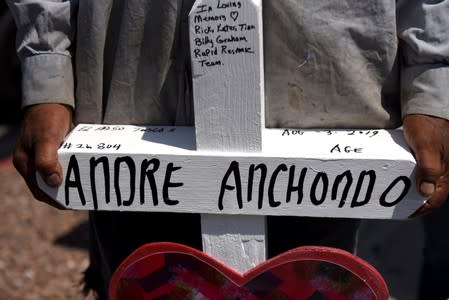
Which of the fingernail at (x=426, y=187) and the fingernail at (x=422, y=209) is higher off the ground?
the fingernail at (x=426, y=187)

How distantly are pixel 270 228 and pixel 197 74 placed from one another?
421 mm

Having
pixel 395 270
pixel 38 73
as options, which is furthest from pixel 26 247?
pixel 38 73

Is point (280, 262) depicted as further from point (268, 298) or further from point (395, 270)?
point (395, 270)

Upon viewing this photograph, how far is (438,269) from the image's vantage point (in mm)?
2537

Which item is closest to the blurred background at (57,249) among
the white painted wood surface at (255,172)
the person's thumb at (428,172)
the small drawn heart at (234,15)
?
the white painted wood surface at (255,172)

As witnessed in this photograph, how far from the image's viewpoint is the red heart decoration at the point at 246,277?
4.38ft

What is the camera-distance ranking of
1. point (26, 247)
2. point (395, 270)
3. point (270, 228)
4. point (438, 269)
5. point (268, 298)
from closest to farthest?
point (268, 298), point (270, 228), point (438, 269), point (395, 270), point (26, 247)

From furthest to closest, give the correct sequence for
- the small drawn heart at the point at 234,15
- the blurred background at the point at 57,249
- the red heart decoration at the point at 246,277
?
the blurred background at the point at 57,249 → the red heart decoration at the point at 246,277 → the small drawn heart at the point at 234,15

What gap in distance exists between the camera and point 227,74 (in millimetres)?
1268

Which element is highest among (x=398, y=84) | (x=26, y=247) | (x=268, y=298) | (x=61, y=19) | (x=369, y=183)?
(x=61, y=19)

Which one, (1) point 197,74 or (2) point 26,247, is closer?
(1) point 197,74

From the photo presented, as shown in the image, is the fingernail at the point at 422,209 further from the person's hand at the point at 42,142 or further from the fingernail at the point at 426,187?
the person's hand at the point at 42,142

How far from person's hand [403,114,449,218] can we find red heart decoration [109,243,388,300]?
160 millimetres

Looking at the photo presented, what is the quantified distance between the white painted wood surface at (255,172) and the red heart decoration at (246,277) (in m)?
0.09
